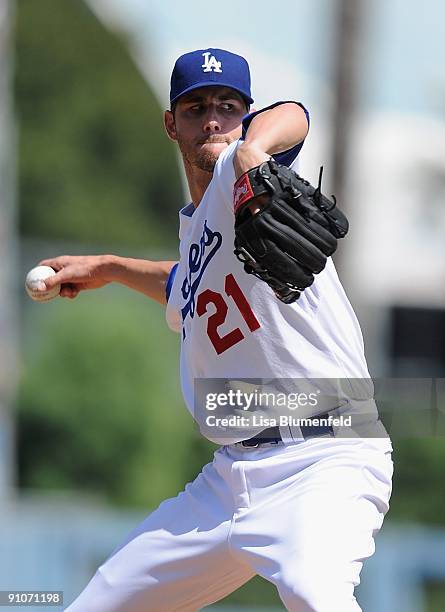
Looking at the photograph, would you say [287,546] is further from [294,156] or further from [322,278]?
[294,156]

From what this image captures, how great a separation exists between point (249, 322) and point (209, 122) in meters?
0.80

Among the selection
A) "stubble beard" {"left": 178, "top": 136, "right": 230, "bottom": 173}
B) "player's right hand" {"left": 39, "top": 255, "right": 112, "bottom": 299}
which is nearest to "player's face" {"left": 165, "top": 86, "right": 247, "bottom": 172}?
"stubble beard" {"left": 178, "top": 136, "right": 230, "bottom": 173}

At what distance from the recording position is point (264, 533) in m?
4.29

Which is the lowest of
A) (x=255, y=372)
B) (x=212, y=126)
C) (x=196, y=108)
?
(x=255, y=372)

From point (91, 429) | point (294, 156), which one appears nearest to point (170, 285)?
point (294, 156)

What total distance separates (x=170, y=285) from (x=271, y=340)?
3.28 feet

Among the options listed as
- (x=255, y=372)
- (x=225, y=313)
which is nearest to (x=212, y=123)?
(x=225, y=313)

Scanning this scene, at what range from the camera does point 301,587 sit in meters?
4.05

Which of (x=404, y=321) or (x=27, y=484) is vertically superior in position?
(x=404, y=321)

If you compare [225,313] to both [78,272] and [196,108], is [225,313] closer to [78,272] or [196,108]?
[196,108]

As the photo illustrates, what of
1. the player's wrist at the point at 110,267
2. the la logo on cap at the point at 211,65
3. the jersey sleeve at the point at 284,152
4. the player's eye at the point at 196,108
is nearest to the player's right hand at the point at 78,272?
the player's wrist at the point at 110,267

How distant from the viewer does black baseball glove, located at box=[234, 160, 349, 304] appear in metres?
3.84

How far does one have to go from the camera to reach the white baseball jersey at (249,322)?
4.46 metres

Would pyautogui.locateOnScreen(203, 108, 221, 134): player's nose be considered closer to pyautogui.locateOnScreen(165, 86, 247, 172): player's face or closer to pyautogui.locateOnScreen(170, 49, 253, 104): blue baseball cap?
pyautogui.locateOnScreen(165, 86, 247, 172): player's face
